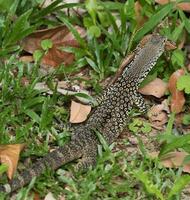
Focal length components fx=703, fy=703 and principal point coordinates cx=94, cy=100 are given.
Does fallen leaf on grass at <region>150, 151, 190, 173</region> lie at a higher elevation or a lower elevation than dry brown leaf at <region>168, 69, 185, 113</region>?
lower

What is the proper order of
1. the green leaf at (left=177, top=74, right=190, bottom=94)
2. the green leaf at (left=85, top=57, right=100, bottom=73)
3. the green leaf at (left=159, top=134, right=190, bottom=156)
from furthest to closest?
the green leaf at (left=85, top=57, right=100, bottom=73)
the green leaf at (left=177, top=74, right=190, bottom=94)
the green leaf at (left=159, top=134, right=190, bottom=156)

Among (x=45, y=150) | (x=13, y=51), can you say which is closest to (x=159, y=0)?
(x=13, y=51)

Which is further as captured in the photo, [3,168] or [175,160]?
[175,160]

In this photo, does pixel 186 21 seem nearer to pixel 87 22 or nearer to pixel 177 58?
pixel 177 58

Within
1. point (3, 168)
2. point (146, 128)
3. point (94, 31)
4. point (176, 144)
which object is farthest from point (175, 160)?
point (94, 31)

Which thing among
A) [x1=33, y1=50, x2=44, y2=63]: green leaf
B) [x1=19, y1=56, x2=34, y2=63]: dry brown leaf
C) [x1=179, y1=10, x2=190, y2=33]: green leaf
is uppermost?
[x1=179, y1=10, x2=190, y2=33]: green leaf

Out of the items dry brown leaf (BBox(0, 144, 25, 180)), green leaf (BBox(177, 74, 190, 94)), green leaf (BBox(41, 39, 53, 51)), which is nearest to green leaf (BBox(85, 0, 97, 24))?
green leaf (BBox(41, 39, 53, 51))

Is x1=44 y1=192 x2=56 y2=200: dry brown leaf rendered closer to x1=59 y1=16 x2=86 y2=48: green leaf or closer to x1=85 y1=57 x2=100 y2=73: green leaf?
x1=85 y1=57 x2=100 y2=73: green leaf

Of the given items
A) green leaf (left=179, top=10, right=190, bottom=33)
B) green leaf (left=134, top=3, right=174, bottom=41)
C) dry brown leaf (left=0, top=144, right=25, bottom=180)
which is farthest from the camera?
green leaf (left=179, top=10, right=190, bottom=33)
